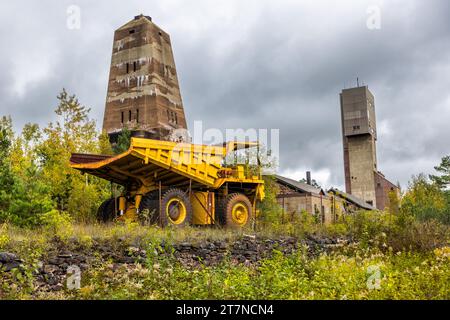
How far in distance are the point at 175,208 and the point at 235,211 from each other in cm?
244

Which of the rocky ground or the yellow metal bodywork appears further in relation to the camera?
the yellow metal bodywork

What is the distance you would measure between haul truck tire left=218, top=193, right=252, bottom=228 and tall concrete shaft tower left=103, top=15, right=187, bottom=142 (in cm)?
1956

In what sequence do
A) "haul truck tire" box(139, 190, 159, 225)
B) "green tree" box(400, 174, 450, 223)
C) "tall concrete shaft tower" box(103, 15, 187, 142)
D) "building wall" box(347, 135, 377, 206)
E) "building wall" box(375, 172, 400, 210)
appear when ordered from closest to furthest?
1. "haul truck tire" box(139, 190, 159, 225)
2. "green tree" box(400, 174, 450, 223)
3. "tall concrete shaft tower" box(103, 15, 187, 142)
4. "building wall" box(375, 172, 400, 210)
5. "building wall" box(347, 135, 377, 206)

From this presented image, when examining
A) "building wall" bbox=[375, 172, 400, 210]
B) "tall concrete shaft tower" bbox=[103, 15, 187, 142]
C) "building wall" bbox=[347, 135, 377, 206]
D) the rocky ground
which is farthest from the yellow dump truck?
"building wall" bbox=[347, 135, 377, 206]

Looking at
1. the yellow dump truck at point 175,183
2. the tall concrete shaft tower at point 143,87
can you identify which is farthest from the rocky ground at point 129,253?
the tall concrete shaft tower at point 143,87

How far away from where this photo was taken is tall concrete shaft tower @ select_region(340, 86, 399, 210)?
61.6m

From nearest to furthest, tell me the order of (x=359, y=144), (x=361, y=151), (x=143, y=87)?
1. (x=143, y=87)
2. (x=361, y=151)
3. (x=359, y=144)

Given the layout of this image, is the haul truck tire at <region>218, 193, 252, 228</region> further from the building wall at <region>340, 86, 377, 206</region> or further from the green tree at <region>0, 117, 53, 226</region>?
the building wall at <region>340, 86, 377, 206</region>

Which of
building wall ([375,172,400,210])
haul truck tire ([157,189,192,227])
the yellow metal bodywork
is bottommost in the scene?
haul truck tire ([157,189,192,227])

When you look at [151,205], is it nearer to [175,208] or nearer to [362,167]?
[175,208]

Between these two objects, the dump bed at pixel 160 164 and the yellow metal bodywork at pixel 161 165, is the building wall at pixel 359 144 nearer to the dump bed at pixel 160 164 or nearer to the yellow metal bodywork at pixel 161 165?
the yellow metal bodywork at pixel 161 165

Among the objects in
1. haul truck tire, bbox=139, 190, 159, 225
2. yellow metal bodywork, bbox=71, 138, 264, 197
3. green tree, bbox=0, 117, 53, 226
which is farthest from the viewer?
yellow metal bodywork, bbox=71, 138, 264, 197

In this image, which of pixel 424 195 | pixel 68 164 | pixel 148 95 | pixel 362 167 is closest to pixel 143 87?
pixel 148 95

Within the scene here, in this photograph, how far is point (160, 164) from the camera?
14.1 meters
